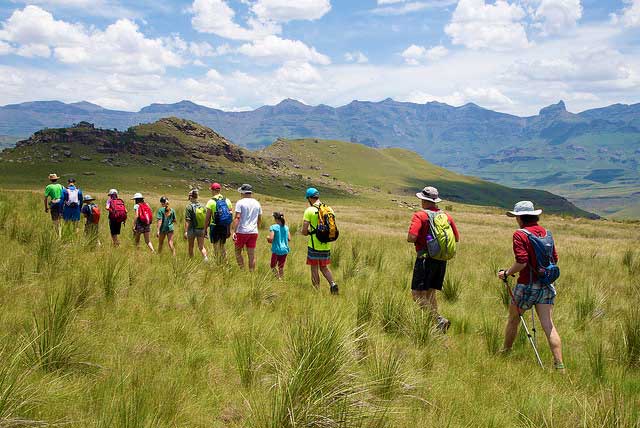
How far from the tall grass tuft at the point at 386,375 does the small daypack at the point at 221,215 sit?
6649 mm

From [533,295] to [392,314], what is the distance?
1.80 m

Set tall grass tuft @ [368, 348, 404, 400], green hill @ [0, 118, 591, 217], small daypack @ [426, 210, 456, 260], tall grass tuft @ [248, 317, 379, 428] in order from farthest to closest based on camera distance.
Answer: green hill @ [0, 118, 591, 217] → small daypack @ [426, 210, 456, 260] → tall grass tuft @ [368, 348, 404, 400] → tall grass tuft @ [248, 317, 379, 428]

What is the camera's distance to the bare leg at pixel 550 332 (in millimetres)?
5444

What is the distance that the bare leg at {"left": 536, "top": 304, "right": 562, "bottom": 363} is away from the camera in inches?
214

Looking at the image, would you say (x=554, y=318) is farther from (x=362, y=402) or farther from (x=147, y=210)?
(x=147, y=210)

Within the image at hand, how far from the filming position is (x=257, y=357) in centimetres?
429

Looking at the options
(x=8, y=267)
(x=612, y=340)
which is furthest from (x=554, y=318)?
(x=8, y=267)

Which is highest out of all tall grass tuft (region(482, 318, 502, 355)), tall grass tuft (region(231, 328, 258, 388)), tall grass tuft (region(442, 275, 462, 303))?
tall grass tuft (region(231, 328, 258, 388))

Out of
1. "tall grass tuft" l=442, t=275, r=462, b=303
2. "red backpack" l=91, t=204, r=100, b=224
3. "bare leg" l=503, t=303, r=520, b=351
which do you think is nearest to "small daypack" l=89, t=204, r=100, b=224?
"red backpack" l=91, t=204, r=100, b=224

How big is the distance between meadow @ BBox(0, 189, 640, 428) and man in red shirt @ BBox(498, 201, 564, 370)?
1.27 ft

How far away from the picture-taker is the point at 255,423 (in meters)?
2.92

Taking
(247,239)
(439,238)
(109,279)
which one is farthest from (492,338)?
(247,239)

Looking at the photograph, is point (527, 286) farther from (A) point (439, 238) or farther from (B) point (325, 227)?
(B) point (325, 227)

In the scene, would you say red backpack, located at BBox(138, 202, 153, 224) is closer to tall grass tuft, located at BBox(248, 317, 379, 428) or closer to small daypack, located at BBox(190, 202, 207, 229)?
small daypack, located at BBox(190, 202, 207, 229)
